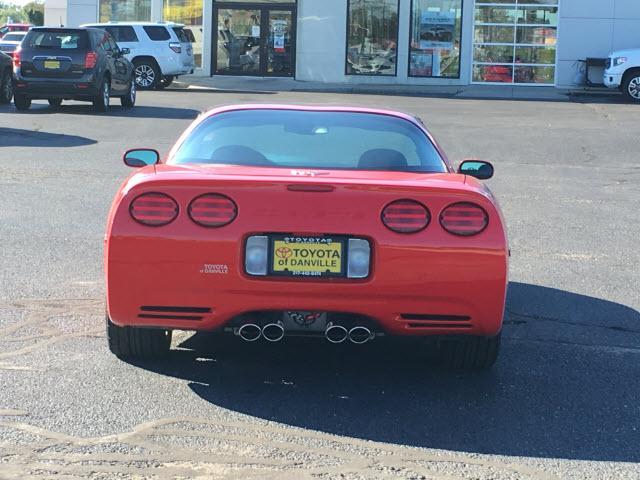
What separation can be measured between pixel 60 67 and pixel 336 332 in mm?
17295

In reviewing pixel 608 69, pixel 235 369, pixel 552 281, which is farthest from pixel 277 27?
pixel 235 369

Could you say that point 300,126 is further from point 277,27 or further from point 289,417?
point 277,27

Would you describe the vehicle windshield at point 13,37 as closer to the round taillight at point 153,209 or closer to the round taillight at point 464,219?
the round taillight at point 153,209

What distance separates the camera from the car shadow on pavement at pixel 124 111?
2125 cm

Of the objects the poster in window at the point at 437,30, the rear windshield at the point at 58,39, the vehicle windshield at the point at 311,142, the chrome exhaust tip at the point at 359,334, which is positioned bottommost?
the chrome exhaust tip at the point at 359,334

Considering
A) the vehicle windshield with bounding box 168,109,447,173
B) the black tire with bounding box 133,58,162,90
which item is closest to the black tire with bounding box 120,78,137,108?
the black tire with bounding box 133,58,162,90

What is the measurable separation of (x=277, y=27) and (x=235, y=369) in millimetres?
31500

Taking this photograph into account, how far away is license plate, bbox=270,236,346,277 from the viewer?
4809mm

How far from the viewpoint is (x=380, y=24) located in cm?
3553

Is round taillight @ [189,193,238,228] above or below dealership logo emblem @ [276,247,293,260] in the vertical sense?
above

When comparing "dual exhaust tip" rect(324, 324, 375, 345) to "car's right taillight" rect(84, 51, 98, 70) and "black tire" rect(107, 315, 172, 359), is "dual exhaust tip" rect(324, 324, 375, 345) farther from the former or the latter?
"car's right taillight" rect(84, 51, 98, 70)

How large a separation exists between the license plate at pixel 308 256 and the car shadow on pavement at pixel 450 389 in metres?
0.62

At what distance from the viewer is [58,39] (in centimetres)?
2136

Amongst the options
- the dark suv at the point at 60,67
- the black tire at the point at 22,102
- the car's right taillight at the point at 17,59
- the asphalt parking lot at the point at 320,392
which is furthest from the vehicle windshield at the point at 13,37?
the asphalt parking lot at the point at 320,392
